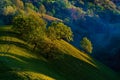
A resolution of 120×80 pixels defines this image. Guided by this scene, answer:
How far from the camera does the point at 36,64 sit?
86.3 meters

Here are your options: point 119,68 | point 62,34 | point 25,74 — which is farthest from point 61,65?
point 119,68

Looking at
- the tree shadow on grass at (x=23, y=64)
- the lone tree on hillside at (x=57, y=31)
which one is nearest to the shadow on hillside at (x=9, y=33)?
the lone tree on hillside at (x=57, y=31)

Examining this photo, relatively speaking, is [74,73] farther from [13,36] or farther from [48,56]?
[13,36]

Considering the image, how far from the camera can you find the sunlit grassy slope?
69.2m

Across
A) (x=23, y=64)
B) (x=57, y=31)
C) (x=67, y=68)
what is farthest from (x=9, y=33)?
(x=23, y=64)

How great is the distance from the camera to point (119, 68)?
160 meters

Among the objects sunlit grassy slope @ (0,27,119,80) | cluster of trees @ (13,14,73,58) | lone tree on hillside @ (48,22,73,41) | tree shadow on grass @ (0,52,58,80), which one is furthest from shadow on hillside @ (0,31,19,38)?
tree shadow on grass @ (0,52,58,80)

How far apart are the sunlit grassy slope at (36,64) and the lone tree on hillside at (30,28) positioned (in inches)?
96.5

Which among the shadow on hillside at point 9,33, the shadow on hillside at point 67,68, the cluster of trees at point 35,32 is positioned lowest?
the shadow on hillside at point 67,68

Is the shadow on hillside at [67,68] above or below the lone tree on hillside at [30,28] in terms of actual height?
below

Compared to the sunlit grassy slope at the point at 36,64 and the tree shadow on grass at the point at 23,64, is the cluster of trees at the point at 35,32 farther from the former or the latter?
the tree shadow on grass at the point at 23,64

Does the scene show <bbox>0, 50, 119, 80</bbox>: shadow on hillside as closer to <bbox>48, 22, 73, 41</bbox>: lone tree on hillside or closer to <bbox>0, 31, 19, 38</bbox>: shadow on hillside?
<bbox>48, 22, 73, 41</bbox>: lone tree on hillside

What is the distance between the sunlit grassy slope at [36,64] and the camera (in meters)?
69.2

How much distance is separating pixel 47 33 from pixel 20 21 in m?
10.1
